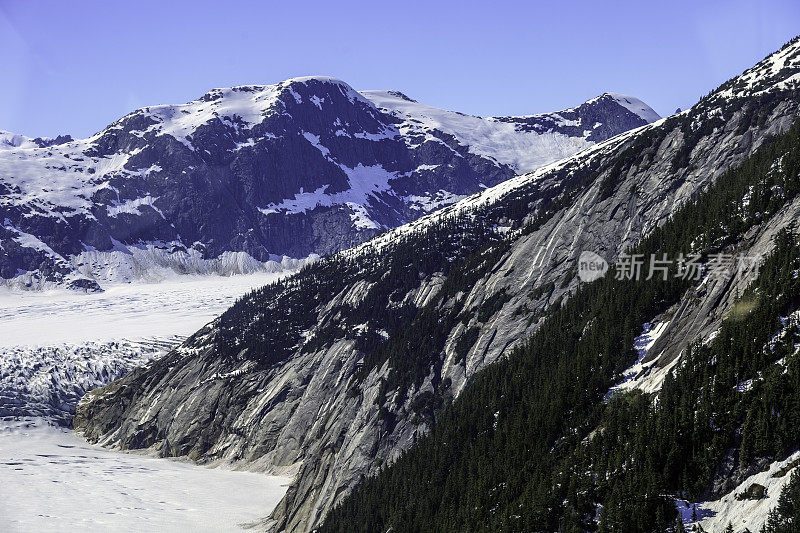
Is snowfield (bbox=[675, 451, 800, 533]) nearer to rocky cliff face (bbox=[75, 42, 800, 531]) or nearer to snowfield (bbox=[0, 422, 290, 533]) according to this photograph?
rocky cliff face (bbox=[75, 42, 800, 531])

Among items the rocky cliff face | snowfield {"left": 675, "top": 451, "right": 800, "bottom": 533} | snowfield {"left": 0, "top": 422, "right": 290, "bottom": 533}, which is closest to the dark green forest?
snowfield {"left": 675, "top": 451, "right": 800, "bottom": 533}

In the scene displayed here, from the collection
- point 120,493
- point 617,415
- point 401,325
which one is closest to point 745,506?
point 617,415

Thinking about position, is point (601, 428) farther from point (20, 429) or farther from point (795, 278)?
point (20, 429)

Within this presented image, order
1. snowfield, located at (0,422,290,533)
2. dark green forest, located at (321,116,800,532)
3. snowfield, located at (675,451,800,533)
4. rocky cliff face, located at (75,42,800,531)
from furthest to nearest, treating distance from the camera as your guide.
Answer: snowfield, located at (0,422,290,533)
rocky cliff face, located at (75,42,800,531)
dark green forest, located at (321,116,800,532)
snowfield, located at (675,451,800,533)

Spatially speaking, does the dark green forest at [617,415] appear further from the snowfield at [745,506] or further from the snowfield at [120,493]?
the snowfield at [120,493]

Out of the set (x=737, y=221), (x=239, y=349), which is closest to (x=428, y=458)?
(x=737, y=221)

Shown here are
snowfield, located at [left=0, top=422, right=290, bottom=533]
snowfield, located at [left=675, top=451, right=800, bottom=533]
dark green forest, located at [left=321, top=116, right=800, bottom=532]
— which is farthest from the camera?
snowfield, located at [left=0, top=422, right=290, bottom=533]

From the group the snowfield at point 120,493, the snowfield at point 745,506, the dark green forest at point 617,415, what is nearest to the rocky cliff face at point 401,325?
the dark green forest at point 617,415
